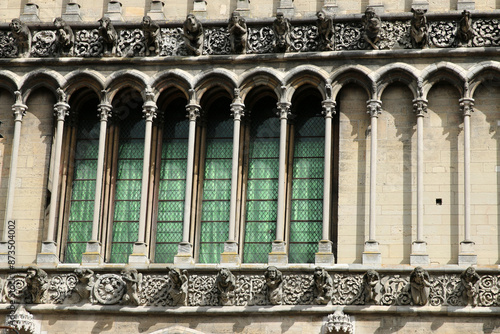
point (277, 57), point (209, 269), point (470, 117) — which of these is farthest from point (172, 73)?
point (470, 117)

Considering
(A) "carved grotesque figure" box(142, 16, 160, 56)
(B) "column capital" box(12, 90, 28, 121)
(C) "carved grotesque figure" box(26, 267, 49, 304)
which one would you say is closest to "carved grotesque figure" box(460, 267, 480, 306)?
(A) "carved grotesque figure" box(142, 16, 160, 56)

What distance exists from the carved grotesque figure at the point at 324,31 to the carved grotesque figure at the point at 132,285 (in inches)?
213

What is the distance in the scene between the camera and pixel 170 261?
25.3 metres

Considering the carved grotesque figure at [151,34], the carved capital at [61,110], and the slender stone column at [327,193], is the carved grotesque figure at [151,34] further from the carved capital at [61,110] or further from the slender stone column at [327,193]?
the slender stone column at [327,193]

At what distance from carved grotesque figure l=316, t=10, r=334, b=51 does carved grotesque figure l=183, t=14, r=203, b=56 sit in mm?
2223

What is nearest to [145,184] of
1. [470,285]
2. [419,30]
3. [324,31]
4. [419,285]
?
[324,31]

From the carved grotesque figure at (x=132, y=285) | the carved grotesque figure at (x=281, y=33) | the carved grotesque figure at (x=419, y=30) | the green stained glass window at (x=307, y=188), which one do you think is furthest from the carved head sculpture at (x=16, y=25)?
the carved grotesque figure at (x=419, y=30)

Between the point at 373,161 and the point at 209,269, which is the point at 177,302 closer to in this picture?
the point at 209,269

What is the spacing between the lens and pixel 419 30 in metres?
25.0

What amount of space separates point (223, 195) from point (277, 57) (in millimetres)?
2743

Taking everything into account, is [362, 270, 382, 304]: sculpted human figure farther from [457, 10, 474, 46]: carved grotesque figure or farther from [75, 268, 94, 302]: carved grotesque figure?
[75, 268, 94, 302]: carved grotesque figure

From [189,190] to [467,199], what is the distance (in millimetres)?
4981

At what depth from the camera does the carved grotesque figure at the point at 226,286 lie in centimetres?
2386

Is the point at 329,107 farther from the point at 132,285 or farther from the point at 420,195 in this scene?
the point at 132,285
